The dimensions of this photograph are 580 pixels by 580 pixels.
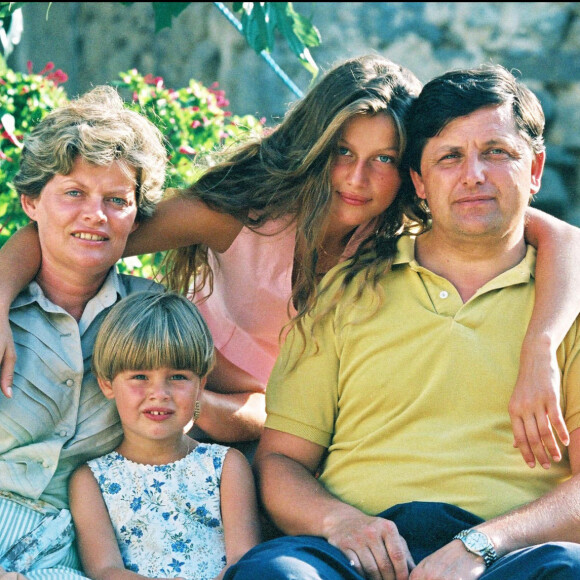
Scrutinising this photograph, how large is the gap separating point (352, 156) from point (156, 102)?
1507mm

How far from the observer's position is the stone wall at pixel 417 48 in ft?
22.0

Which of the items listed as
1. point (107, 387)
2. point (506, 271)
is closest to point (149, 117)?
point (107, 387)

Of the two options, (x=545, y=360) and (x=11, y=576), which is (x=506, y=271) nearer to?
(x=545, y=360)

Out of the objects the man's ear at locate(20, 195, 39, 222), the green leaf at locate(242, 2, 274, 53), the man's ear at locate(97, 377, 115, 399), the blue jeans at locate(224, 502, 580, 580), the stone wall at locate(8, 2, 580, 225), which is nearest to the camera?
the blue jeans at locate(224, 502, 580, 580)

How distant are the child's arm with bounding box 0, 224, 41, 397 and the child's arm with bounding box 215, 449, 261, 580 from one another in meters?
0.61

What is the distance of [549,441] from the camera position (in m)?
2.49

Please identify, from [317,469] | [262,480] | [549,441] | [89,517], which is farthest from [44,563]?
[549,441]

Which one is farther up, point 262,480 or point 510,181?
point 510,181

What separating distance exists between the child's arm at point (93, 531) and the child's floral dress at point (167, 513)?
2 cm

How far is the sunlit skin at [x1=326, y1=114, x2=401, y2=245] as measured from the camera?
2.99 metres

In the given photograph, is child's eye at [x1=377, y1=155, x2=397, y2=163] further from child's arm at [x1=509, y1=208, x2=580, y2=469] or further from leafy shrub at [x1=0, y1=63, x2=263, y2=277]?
leafy shrub at [x1=0, y1=63, x2=263, y2=277]

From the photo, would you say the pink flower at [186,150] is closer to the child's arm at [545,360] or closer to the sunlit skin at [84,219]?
the sunlit skin at [84,219]

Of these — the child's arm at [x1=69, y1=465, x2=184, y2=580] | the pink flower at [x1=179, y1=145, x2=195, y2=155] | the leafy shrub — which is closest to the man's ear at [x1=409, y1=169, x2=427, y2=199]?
the leafy shrub

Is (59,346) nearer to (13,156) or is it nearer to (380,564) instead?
(380,564)
